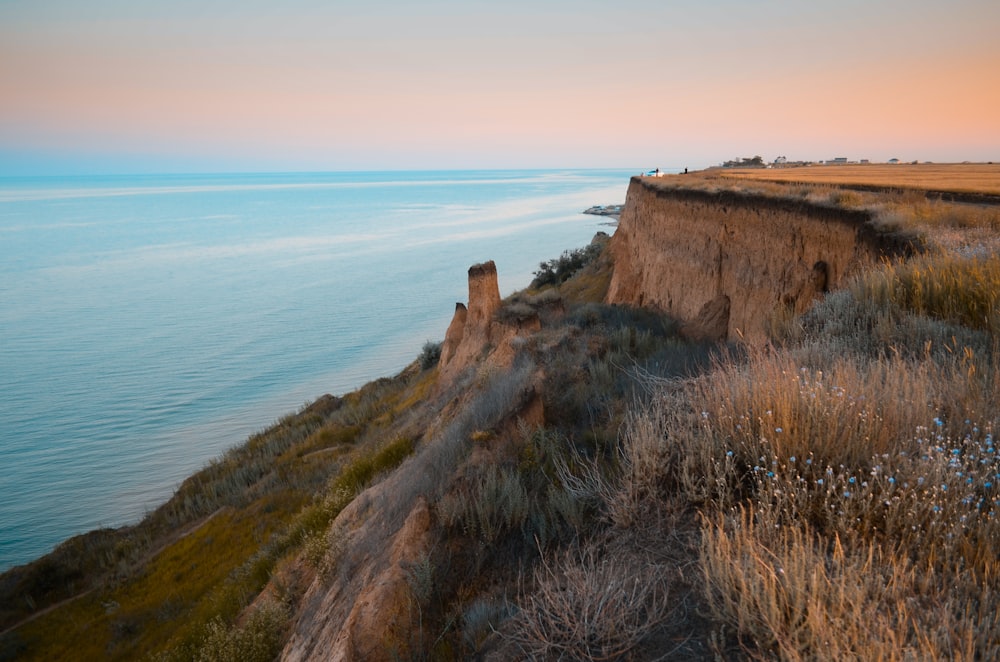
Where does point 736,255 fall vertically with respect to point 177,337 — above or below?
above

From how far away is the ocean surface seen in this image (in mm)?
21047

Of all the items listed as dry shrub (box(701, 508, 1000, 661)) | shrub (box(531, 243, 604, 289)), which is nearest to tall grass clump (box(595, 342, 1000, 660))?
dry shrub (box(701, 508, 1000, 661))

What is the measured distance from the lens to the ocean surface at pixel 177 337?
21047 millimetres

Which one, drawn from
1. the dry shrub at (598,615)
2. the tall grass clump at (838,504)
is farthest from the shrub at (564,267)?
the dry shrub at (598,615)

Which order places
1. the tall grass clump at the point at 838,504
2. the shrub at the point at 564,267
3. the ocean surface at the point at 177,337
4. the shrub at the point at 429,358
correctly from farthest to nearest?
the shrub at the point at 564,267 → the shrub at the point at 429,358 → the ocean surface at the point at 177,337 → the tall grass clump at the point at 838,504

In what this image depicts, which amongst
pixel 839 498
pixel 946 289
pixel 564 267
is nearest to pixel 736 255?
pixel 946 289

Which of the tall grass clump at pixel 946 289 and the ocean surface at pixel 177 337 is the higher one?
the tall grass clump at pixel 946 289

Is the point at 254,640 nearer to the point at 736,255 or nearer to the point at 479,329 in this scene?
the point at 479,329

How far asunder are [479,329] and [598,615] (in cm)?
1549

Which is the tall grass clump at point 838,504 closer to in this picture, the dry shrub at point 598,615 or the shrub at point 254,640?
the dry shrub at point 598,615

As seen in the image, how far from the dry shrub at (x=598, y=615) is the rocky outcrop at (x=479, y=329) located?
12.5 meters

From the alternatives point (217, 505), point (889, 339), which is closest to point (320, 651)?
point (889, 339)

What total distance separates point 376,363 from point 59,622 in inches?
833

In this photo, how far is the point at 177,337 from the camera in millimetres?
36844
